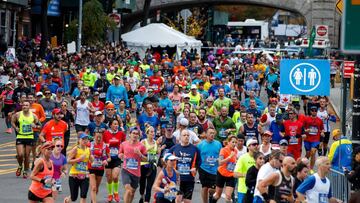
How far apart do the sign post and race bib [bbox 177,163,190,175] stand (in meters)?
3.26

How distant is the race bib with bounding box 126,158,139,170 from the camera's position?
18.1 metres

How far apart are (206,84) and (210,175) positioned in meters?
14.8

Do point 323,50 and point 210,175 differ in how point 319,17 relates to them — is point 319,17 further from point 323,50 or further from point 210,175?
point 210,175

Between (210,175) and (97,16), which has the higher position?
(97,16)

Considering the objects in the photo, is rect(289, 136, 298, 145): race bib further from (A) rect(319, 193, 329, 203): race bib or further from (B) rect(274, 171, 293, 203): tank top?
(A) rect(319, 193, 329, 203): race bib

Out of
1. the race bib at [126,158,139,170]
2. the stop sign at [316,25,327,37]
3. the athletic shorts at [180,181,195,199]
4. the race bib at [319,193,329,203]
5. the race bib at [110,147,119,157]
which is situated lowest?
the athletic shorts at [180,181,195,199]

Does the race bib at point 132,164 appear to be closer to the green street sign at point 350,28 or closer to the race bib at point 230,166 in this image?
the race bib at point 230,166

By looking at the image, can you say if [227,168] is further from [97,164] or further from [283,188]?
[283,188]

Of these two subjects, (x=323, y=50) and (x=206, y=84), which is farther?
(x=323, y=50)

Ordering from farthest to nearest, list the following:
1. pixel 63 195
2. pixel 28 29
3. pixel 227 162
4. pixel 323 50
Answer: pixel 28 29
pixel 323 50
pixel 63 195
pixel 227 162

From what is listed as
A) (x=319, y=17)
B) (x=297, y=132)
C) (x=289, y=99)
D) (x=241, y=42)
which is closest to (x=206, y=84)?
(x=289, y=99)

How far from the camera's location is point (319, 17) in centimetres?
6009

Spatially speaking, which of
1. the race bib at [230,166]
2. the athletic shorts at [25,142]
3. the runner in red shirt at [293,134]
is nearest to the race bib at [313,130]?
the runner in red shirt at [293,134]

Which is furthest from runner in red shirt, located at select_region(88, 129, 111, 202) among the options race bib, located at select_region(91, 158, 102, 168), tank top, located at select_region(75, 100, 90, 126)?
tank top, located at select_region(75, 100, 90, 126)
